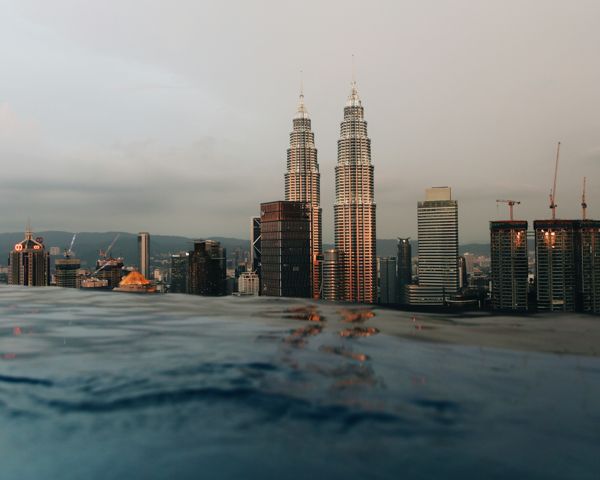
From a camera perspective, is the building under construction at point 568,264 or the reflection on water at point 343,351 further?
the building under construction at point 568,264

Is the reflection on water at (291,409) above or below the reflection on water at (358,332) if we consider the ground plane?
below

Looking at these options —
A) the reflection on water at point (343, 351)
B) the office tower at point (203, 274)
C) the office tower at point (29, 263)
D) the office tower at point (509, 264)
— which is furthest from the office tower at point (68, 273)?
the reflection on water at point (343, 351)

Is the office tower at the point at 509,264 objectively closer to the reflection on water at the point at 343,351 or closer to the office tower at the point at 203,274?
the office tower at the point at 203,274

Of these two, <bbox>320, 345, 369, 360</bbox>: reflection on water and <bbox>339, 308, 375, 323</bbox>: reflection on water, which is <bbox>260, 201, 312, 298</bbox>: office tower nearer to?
<bbox>339, 308, 375, 323</bbox>: reflection on water

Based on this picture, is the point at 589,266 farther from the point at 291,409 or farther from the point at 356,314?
the point at 291,409

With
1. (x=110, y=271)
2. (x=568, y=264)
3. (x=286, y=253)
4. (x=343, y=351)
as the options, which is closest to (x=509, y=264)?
(x=568, y=264)

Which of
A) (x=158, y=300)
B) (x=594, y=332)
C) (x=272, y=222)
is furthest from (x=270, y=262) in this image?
(x=594, y=332)
